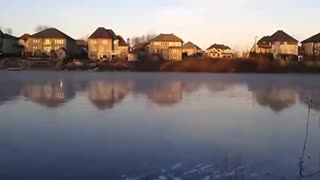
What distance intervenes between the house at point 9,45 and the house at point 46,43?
325 centimetres

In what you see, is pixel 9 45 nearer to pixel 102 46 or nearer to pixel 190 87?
pixel 102 46

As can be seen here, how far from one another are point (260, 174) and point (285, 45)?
81.1 metres

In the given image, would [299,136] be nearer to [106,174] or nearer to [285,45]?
[106,174]

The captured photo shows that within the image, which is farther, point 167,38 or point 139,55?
point 167,38

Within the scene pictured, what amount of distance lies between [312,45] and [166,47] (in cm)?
2770

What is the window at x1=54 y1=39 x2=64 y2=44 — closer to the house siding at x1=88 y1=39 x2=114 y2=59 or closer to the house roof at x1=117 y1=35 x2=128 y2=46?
the house siding at x1=88 y1=39 x2=114 y2=59

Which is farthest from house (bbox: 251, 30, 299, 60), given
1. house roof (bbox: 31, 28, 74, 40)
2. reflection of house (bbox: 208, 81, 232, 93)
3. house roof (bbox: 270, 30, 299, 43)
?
reflection of house (bbox: 208, 81, 232, 93)

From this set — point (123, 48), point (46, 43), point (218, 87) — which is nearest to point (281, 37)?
point (123, 48)

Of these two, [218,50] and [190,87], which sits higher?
[218,50]

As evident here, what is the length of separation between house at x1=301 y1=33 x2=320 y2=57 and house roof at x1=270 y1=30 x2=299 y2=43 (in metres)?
2.38

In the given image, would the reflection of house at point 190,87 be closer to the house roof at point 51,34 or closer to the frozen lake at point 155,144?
the frozen lake at point 155,144

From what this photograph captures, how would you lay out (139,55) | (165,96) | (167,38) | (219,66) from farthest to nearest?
(167,38)
(139,55)
(219,66)
(165,96)

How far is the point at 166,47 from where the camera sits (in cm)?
8650

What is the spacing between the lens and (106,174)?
6016mm
